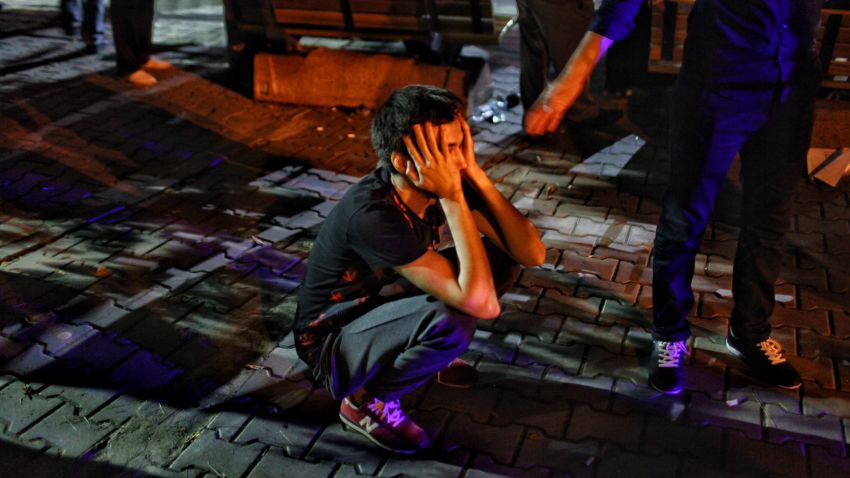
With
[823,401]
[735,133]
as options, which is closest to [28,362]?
[735,133]

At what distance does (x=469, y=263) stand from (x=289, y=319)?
1.67 meters

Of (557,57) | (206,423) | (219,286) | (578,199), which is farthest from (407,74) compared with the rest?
(206,423)

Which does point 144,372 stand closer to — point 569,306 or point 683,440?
point 569,306

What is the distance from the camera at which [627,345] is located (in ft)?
13.4

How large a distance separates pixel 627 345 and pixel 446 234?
65.5 inches

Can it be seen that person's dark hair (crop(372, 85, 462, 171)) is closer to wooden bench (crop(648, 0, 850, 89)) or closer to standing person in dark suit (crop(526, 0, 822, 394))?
standing person in dark suit (crop(526, 0, 822, 394))

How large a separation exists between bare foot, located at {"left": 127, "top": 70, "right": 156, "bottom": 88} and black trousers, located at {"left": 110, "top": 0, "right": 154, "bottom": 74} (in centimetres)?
Result: 8

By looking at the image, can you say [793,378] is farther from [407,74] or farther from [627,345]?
[407,74]

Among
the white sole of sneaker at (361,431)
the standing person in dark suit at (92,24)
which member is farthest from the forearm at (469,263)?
the standing person in dark suit at (92,24)

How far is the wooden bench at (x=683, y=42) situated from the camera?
5633 millimetres

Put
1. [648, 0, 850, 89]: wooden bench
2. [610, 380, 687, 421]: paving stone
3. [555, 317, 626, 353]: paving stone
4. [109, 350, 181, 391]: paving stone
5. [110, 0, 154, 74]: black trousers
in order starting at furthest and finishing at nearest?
[110, 0, 154, 74]: black trousers < [648, 0, 850, 89]: wooden bench < [555, 317, 626, 353]: paving stone < [109, 350, 181, 391]: paving stone < [610, 380, 687, 421]: paving stone

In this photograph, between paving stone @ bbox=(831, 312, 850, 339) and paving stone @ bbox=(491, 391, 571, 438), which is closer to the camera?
paving stone @ bbox=(491, 391, 571, 438)

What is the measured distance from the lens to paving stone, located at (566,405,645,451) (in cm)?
342

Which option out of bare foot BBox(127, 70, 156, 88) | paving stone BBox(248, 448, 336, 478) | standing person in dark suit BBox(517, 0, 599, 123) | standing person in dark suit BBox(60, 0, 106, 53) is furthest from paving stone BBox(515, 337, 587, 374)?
standing person in dark suit BBox(60, 0, 106, 53)
